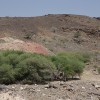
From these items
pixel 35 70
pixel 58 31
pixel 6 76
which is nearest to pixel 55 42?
pixel 58 31

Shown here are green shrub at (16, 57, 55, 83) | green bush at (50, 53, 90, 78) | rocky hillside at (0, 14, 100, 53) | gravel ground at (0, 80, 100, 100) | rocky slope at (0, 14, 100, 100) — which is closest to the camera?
gravel ground at (0, 80, 100, 100)

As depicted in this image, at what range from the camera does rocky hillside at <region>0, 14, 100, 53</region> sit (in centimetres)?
5288

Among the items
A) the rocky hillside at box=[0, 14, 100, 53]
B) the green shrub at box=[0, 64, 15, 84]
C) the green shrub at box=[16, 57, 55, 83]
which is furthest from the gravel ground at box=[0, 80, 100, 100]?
the rocky hillside at box=[0, 14, 100, 53]

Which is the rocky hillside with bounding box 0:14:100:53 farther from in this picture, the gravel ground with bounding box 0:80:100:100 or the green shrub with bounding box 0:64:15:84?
the gravel ground with bounding box 0:80:100:100

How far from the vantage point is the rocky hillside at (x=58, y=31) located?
52.9m

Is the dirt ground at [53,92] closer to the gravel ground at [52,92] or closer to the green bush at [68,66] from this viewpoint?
Result: the gravel ground at [52,92]

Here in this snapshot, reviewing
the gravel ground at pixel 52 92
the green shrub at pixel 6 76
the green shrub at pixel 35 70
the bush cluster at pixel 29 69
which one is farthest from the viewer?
the green shrub at pixel 35 70

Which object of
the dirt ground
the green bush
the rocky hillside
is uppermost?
the dirt ground

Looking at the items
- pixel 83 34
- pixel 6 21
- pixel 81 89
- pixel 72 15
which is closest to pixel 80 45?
pixel 83 34

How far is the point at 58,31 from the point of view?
64.3 metres

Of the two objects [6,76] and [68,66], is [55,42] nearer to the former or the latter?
[68,66]

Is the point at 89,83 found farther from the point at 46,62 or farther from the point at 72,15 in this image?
the point at 72,15

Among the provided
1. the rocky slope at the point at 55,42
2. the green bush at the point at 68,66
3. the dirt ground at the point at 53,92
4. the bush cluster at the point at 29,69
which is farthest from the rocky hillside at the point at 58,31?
the dirt ground at the point at 53,92

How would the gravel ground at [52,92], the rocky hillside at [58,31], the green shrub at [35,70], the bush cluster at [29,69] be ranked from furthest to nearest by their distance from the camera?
the rocky hillside at [58,31], the green shrub at [35,70], the bush cluster at [29,69], the gravel ground at [52,92]
